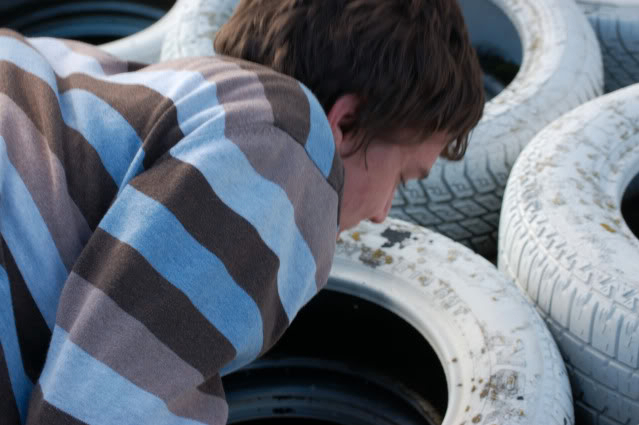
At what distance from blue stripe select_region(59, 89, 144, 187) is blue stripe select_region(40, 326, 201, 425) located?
126 mm

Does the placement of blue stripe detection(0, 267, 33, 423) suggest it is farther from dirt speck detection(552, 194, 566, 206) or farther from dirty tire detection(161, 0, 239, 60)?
dirty tire detection(161, 0, 239, 60)

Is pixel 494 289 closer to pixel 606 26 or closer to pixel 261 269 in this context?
pixel 261 269

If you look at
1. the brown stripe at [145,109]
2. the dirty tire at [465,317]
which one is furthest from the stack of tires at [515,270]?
the brown stripe at [145,109]

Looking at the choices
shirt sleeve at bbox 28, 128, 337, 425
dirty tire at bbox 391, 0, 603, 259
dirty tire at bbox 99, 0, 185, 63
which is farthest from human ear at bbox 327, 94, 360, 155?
dirty tire at bbox 99, 0, 185, 63

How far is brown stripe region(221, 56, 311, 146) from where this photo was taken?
0.62 meters

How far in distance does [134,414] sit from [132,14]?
1.93 metres

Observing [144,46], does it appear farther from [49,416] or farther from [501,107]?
[49,416]

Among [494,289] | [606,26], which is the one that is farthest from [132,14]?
[494,289]

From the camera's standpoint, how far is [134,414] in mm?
581

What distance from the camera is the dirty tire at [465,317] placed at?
37.4 inches

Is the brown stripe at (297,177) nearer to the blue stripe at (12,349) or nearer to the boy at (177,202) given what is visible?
the boy at (177,202)

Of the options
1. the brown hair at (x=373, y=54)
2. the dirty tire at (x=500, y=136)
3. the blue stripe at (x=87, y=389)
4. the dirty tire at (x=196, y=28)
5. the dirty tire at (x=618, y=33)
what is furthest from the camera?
the dirty tire at (x=618, y=33)

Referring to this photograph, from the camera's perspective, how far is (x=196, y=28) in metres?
1.68

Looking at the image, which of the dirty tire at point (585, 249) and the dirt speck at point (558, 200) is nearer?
the dirty tire at point (585, 249)
